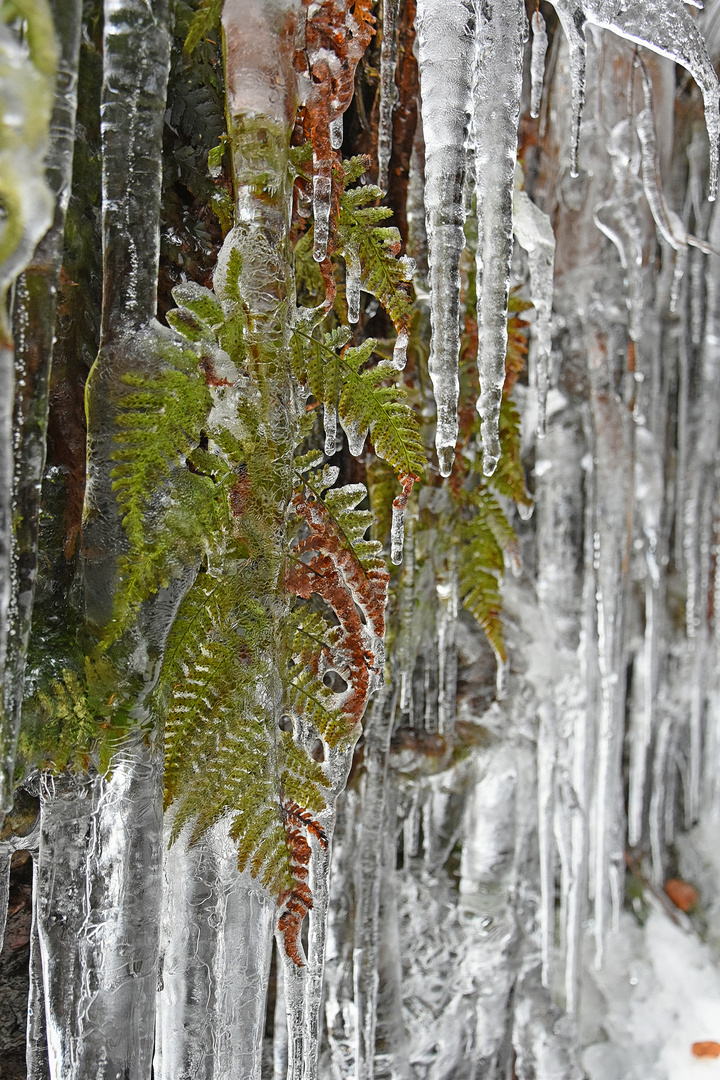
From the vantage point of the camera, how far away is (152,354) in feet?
3.48

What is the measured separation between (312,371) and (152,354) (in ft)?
1.05

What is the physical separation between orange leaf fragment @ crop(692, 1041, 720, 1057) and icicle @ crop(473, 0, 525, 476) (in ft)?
9.36

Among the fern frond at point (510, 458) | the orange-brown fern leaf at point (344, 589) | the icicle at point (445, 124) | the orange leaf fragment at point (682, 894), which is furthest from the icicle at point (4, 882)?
the orange leaf fragment at point (682, 894)

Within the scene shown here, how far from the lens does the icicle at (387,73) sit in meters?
1.37

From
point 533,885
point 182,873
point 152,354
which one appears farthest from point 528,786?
point 152,354

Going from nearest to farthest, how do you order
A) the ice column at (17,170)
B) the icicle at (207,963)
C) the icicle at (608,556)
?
the ice column at (17,170), the icicle at (207,963), the icicle at (608,556)

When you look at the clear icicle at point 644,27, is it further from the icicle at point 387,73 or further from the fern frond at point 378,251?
the fern frond at point 378,251

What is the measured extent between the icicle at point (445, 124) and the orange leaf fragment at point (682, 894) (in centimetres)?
324

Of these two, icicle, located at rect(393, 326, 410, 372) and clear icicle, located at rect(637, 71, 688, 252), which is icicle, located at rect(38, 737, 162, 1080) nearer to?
icicle, located at rect(393, 326, 410, 372)

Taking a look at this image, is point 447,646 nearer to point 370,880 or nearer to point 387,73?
point 370,880

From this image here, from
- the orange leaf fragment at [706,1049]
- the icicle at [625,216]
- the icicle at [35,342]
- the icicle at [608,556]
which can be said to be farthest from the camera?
the orange leaf fragment at [706,1049]

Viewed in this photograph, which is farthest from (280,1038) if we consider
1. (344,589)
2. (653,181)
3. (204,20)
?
(653,181)

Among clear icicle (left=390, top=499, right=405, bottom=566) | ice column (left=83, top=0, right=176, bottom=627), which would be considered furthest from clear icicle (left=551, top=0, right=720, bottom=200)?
clear icicle (left=390, top=499, right=405, bottom=566)

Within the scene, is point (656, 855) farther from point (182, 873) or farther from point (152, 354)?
point (152, 354)
